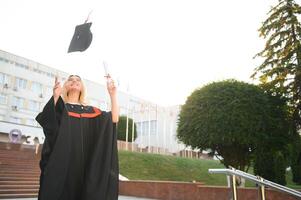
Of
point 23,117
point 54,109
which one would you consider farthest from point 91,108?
point 23,117

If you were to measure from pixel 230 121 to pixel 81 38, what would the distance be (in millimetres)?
11330

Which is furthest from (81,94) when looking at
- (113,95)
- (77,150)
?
(77,150)

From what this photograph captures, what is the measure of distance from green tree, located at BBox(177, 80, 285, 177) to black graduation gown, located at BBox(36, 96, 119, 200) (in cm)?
1158

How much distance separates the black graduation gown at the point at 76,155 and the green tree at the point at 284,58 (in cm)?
1396

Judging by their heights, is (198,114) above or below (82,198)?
above

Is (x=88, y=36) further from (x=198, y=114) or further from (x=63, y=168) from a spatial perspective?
(x=198, y=114)

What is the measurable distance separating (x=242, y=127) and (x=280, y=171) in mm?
3694

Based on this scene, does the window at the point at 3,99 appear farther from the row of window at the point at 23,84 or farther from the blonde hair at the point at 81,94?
the blonde hair at the point at 81,94

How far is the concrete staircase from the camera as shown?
1261cm

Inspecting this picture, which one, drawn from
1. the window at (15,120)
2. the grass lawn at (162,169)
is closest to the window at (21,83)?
the window at (15,120)

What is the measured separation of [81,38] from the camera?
4289 mm

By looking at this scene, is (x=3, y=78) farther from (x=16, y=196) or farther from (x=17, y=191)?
(x=16, y=196)

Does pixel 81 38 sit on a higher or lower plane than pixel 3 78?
lower

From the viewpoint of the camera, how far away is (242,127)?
47.4ft
